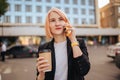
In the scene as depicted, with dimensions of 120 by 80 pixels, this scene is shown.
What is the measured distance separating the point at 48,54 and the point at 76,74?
16.5 inches

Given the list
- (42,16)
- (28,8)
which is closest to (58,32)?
(28,8)

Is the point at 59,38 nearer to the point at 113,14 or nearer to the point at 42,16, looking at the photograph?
the point at 42,16

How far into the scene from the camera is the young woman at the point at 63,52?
2660mm

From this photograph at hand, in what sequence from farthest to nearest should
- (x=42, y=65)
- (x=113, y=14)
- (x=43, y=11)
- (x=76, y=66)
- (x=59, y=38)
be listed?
1. (x=113, y=14)
2. (x=43, y=11)
3. (x=59, y=38)
4. (x=76, y=66)
5. (x=42, y=65)

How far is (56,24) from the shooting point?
2789mm

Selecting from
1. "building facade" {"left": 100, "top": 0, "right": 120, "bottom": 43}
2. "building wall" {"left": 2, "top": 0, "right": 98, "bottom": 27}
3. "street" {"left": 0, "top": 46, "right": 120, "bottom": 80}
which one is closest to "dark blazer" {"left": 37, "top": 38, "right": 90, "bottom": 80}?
"street" {"left": 0, "top": 46, "right": 120, "bottom": 80}

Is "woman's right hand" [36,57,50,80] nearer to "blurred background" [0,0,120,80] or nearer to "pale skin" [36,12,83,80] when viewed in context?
"pale skin" [36,12,83,80]

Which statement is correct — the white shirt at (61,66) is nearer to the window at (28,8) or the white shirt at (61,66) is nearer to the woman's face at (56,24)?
the woman's face at (56,24)

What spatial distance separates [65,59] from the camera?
9.00 feet

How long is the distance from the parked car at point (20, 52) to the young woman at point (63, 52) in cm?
2496

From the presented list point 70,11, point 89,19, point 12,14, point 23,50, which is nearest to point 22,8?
point 12,14

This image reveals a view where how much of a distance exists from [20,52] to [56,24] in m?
25.3

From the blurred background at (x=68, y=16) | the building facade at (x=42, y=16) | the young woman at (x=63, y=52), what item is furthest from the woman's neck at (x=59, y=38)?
the building facade at (x=42, y=16)

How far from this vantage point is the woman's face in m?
2.77
